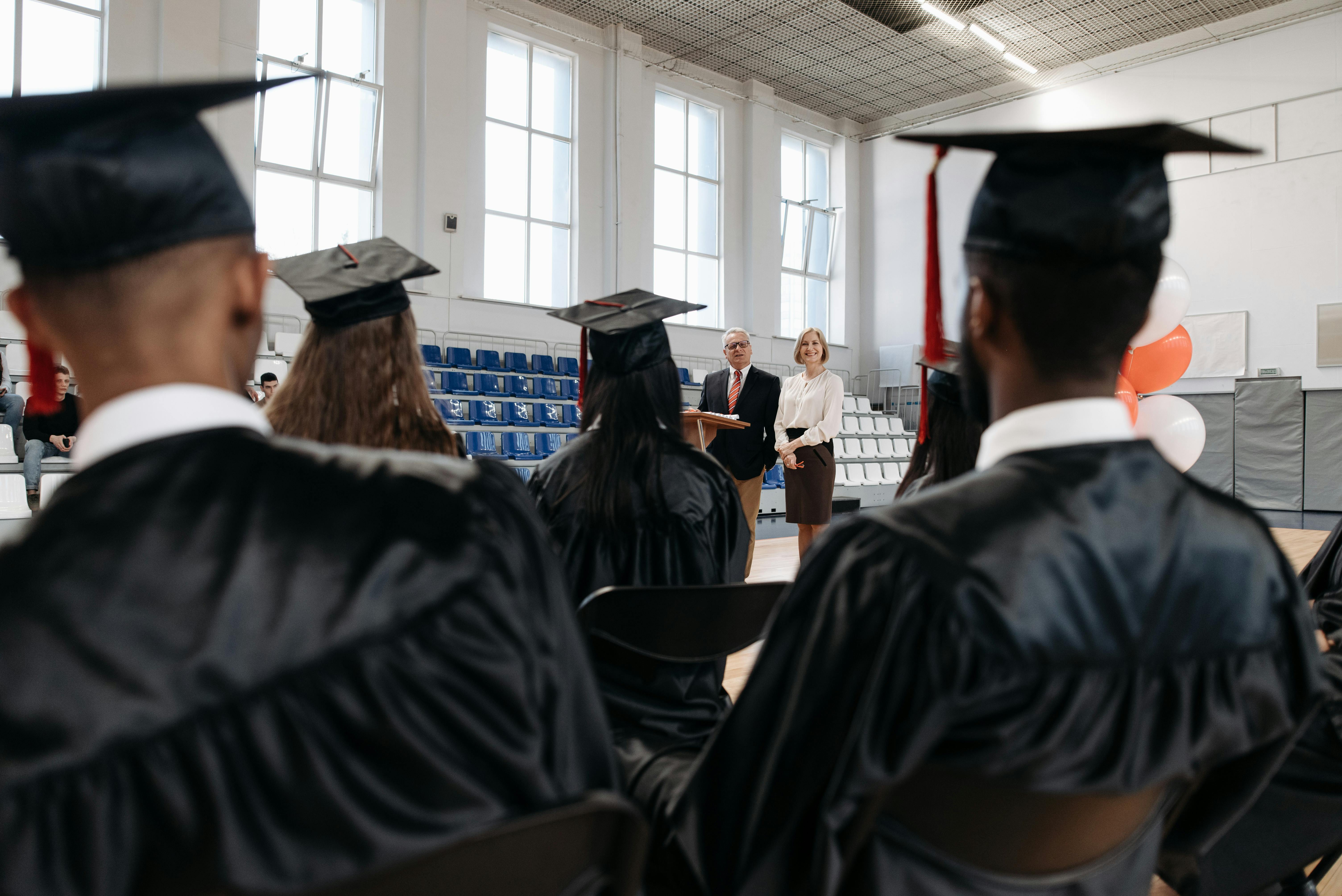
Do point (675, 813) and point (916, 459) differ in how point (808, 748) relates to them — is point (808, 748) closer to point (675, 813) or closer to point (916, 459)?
point (675, 813)

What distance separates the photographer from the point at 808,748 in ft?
2.97

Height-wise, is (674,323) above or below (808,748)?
above

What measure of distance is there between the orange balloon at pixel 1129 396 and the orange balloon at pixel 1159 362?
0.10 meters

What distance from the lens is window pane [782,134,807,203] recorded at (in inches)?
603

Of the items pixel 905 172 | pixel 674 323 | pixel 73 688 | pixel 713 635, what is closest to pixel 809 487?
pixel 713 635

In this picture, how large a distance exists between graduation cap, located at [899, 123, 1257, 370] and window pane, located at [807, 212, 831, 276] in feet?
49.5

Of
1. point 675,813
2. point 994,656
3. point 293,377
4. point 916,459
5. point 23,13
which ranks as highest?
point 23,13

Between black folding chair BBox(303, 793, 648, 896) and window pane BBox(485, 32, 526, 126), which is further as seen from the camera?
window pane BBox(485, 32, 526, 126)

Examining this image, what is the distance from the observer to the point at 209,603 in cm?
68

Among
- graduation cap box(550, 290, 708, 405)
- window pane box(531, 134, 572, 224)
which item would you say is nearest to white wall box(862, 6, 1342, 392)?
window pane box(531, 134, 572, 224)

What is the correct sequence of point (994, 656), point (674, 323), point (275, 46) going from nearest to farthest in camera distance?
1. point (994, 656)
2. point (275, 46)
3. point (674, 323)

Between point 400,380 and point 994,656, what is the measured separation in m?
1.46

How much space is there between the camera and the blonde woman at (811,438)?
5.64 meters

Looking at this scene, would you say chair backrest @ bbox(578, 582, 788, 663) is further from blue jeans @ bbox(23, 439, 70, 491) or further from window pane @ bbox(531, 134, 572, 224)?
window pane @ bbox(531, 134, 572, 224)
